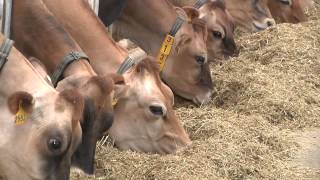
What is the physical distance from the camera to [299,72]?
8.09 metres

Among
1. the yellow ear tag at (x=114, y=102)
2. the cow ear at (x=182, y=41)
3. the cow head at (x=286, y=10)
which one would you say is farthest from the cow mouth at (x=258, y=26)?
the yellow ear tag at (x=114, y=102)

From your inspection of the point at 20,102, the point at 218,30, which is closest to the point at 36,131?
the point at 20,102

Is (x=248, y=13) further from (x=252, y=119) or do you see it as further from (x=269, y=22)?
→ (x=252, y=119)

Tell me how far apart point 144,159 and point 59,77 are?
954 millimetres

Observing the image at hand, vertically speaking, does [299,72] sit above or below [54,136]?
below

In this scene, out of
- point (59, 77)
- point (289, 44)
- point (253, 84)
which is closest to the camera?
point (59, 77)

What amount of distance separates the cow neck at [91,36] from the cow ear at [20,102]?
1.73 m

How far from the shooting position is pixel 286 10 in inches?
408

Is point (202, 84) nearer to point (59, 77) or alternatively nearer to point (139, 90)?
point (139, 90)

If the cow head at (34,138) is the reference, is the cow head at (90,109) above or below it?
below

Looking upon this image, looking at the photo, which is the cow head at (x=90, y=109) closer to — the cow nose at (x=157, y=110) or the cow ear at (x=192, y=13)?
the cow nose at (x=157, y=110)

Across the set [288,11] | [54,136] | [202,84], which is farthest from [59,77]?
[288,11]

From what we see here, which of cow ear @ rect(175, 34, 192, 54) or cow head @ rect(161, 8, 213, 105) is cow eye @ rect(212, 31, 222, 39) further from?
cow ear @ rect(175, 34, 192, 54)

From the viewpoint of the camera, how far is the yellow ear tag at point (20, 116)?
3939 millimetres
